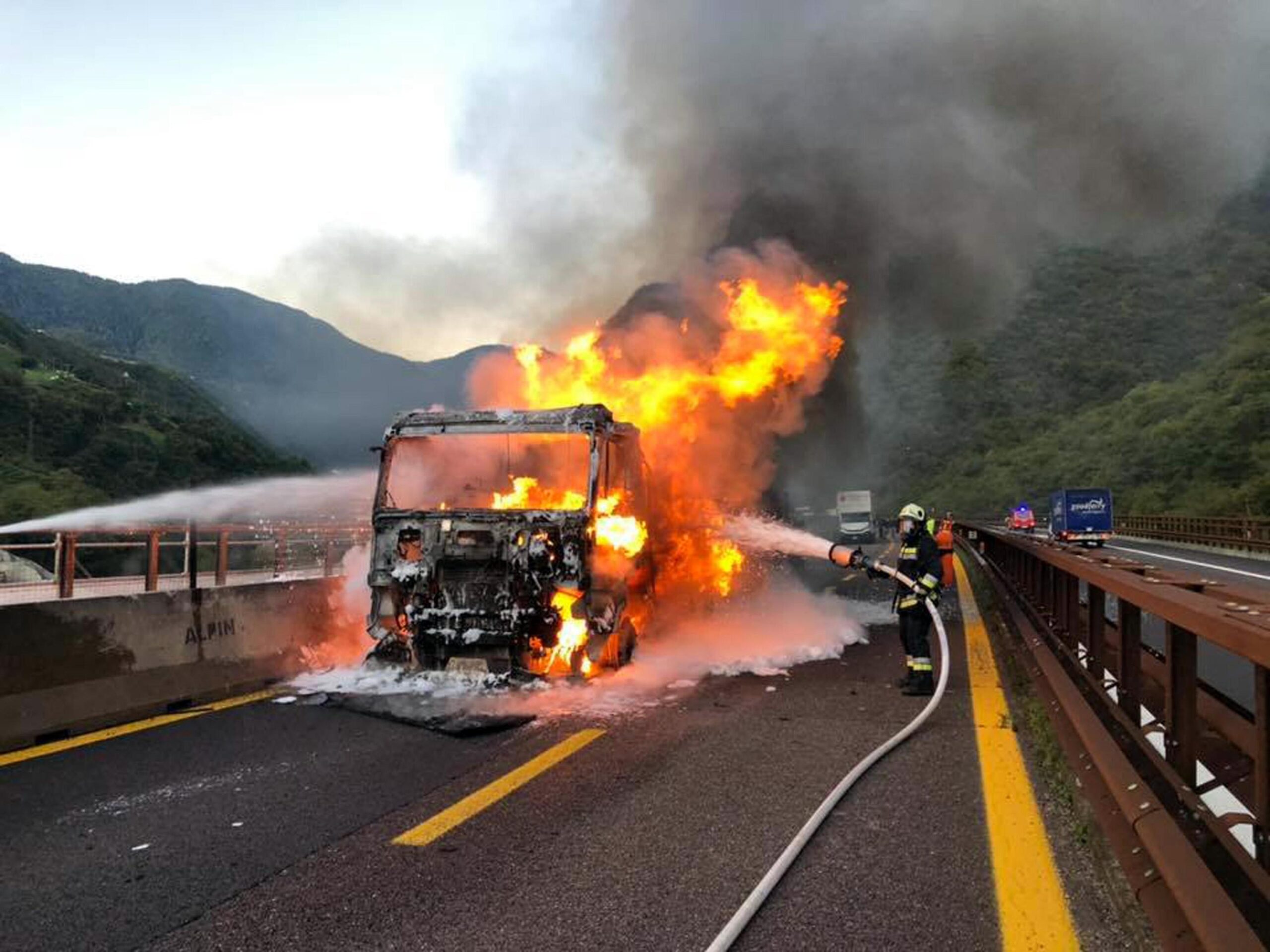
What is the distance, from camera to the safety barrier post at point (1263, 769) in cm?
253

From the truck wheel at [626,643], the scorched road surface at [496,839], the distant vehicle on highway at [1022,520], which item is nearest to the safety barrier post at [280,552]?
the truck wheel at [626,643]

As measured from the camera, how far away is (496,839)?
13.3 feet

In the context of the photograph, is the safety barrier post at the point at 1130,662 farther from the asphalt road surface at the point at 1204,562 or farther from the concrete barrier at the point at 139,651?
the asphalt road surface at the point at 1204,562

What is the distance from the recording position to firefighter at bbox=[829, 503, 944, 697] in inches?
287

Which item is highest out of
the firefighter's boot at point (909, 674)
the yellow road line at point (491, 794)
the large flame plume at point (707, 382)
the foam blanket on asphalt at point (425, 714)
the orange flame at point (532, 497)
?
the large flame plume at point (707, 382)

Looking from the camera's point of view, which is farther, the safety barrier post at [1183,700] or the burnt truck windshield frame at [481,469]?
the burnt truck windshield frame at [481,469]

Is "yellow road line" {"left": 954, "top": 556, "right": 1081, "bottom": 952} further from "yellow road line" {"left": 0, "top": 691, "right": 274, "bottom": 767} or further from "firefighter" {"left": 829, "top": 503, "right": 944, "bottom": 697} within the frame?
"yellow road line" {"left": 0, "top": 691, "right": 274, "bottom": 767}

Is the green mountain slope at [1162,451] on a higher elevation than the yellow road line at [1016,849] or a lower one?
higher

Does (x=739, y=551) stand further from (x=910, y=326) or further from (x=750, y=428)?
(x=910, y=326)

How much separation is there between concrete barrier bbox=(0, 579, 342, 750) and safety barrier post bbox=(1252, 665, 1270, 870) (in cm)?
688

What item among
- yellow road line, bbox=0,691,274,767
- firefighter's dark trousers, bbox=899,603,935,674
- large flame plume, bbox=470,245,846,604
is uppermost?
large flame plume, bbox=470,245,846,604

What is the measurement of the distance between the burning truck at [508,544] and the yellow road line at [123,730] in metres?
1.14

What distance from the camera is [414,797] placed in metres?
4.71

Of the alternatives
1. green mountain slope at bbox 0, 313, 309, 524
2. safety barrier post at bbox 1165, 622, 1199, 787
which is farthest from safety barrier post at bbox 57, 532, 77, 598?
green mountain slope at bbox 0, 313, 309, 524
